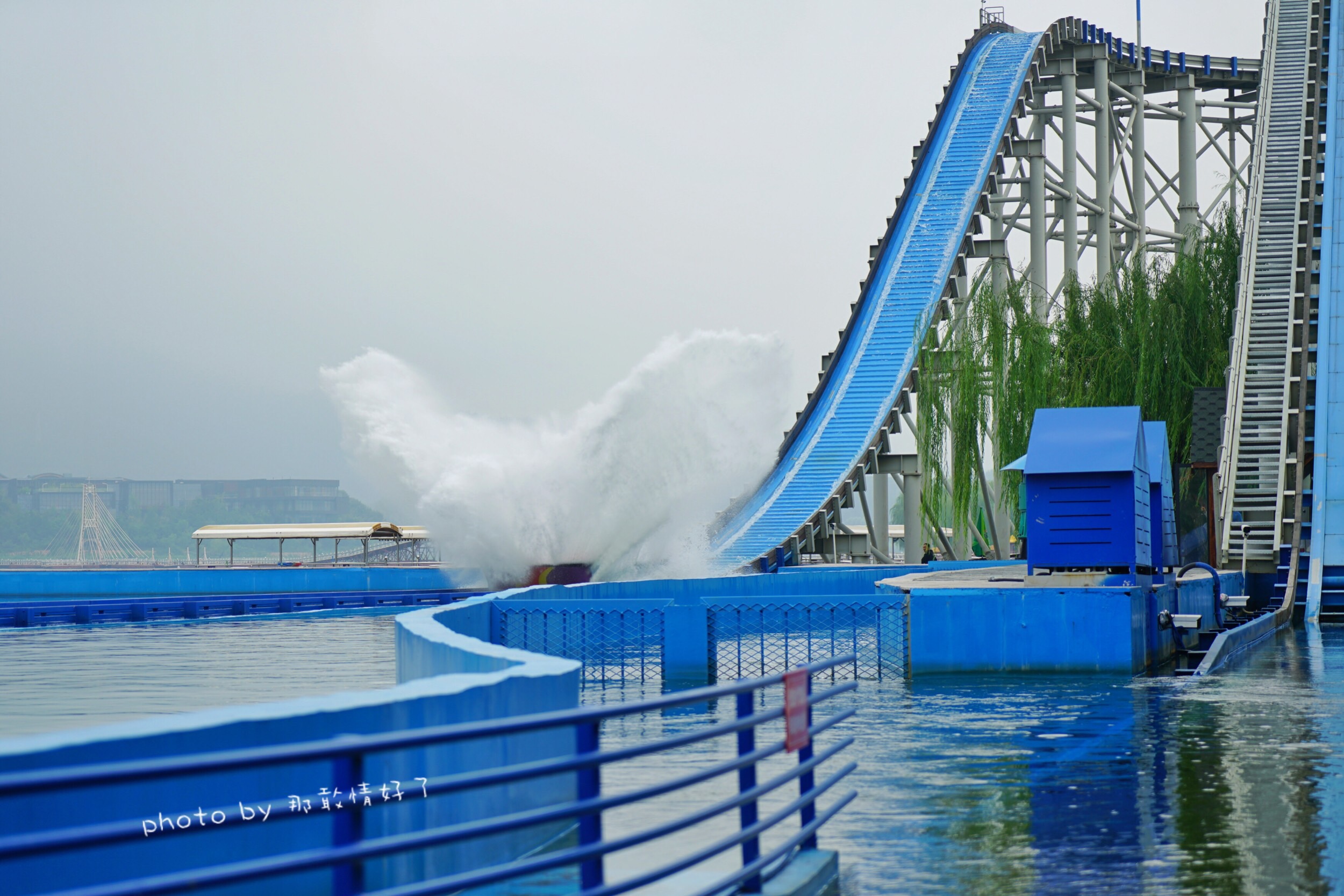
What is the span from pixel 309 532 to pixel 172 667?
31.8 meters

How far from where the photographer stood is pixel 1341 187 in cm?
2998

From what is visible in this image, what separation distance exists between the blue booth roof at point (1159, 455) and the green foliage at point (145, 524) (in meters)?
107

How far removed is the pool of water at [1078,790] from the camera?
19.7 ft

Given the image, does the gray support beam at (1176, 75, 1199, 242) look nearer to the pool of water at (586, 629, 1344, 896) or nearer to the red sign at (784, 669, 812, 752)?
the pool of water at (586, 629, 1344, 896)

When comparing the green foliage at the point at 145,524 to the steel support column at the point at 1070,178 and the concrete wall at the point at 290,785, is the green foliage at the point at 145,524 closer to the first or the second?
the steel support column at the point at 1070,178

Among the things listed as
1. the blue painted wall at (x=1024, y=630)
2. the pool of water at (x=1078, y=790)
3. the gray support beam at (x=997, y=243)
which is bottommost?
the pool of water at (x=1078, y=790)

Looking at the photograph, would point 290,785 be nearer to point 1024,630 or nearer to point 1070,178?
point 1024,630

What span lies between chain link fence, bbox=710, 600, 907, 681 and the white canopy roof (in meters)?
19.5

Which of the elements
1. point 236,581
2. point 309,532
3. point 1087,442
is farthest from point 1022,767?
point 309,532

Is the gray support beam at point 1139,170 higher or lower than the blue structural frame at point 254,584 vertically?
higher

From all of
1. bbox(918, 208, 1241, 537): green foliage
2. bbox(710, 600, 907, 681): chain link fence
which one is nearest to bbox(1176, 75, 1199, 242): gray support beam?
bbox(918, 208, 1241, 537): green foliage

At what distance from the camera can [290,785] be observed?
15.8 ft

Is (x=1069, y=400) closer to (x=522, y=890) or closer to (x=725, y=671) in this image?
(x=725, y=671)

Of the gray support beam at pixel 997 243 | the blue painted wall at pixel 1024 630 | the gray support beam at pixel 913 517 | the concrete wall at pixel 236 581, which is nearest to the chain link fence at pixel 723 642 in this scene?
the blue painted wall at pixel 1024 630
